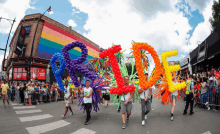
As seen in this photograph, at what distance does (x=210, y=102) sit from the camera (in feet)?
23.7

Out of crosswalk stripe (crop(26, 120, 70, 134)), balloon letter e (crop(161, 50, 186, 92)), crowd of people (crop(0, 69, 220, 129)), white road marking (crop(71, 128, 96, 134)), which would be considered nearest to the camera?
white road marking (crop(71, 128, 96, 134))

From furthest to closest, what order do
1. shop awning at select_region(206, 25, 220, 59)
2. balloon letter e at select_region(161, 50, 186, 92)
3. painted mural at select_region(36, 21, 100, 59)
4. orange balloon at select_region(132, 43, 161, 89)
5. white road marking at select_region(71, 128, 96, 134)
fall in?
painted mural at select_region(36, 21, 100, 59) → shop awning at select_region(206, 25, 220, 59) → balloon letter e at select_region(161, 50, 186, 92) → orange balloon at select_region(132, 43, 161, 89) → white road marking at select_region(71, 128, 96, 134)

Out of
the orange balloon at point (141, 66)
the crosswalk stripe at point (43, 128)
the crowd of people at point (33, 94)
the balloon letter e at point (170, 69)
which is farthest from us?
the crowd of people at point (33, 94)

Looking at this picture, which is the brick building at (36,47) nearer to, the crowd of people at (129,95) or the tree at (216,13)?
the crowd of people at (129,95)

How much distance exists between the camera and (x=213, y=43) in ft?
44.4

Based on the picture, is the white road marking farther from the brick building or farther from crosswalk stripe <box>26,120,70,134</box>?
the brick building

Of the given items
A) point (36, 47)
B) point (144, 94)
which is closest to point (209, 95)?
point (144, 94)

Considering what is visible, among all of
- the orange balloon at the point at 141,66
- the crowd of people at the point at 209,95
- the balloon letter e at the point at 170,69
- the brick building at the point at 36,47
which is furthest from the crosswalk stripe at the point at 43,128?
the brick building at the point at 36,47

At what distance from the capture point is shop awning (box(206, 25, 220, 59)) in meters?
12.6

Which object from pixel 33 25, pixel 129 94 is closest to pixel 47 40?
pixel 33 25

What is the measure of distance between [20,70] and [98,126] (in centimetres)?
2122

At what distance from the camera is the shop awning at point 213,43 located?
1256 centimetres

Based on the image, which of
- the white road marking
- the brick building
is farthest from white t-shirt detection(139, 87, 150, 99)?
the brick building

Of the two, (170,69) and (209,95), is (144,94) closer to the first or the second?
(170,69)
